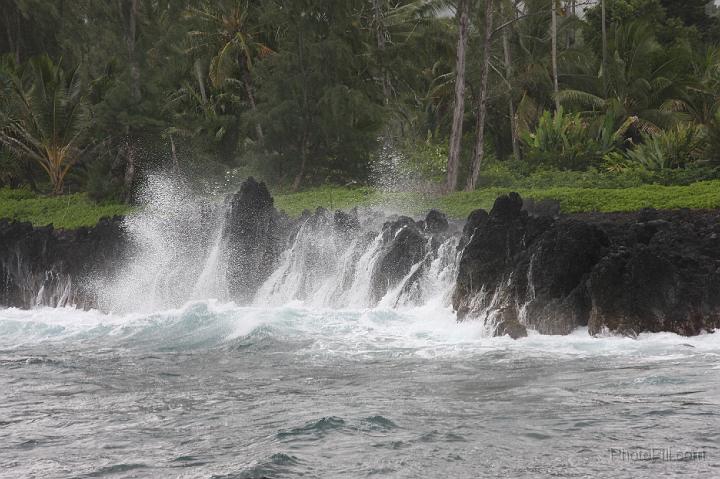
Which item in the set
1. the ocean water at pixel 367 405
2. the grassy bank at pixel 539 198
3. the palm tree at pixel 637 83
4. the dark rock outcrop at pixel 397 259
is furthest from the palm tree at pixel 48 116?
the ocean water at pixel 367 405

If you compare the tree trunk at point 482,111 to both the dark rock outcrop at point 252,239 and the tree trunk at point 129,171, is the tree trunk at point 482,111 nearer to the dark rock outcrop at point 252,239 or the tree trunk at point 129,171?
the dark rock outcrop at point 252,239

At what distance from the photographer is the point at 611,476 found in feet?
22.8

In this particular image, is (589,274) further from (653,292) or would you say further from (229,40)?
(229,40)

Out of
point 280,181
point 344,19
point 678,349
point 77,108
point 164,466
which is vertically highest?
point 344,19

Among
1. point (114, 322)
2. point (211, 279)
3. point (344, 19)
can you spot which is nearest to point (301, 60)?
point (344, 19)

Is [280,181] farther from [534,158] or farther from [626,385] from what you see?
[626,385]

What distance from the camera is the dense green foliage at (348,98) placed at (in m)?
29.9

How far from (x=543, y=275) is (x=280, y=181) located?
750 inches

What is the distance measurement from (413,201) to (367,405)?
1587 centimetres

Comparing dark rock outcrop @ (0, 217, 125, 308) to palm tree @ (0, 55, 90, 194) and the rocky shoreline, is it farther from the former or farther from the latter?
palm tree @ (0, 55, 90, 194)

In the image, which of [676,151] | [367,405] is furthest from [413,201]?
[367,405]

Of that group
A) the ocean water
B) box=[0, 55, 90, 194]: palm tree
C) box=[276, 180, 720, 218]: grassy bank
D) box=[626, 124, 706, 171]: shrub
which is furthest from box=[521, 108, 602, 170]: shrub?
box=[0, 55, 90, 194]: palm tree

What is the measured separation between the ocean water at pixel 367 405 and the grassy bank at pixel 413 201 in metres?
6.07

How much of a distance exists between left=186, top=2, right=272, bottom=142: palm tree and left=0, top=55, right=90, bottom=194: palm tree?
15.8ft
